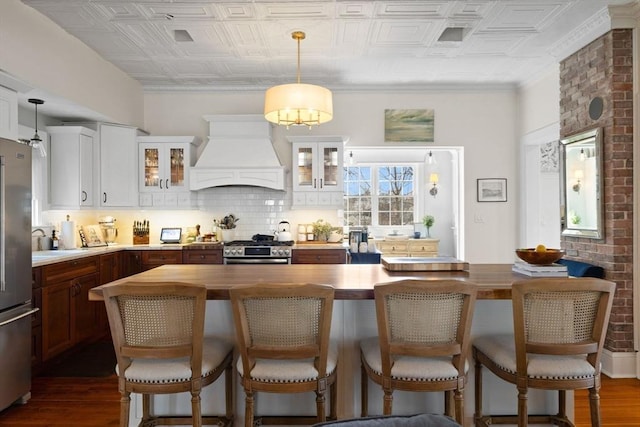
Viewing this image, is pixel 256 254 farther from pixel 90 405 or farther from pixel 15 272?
pixel 15 272

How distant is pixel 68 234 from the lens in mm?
4625

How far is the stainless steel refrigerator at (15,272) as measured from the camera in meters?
2.87

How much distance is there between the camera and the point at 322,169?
5.48 meters

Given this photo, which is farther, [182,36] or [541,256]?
[182,36]

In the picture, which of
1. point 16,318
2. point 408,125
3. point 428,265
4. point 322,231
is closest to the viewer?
point 428,265

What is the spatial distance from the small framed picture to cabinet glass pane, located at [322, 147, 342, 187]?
195 cm

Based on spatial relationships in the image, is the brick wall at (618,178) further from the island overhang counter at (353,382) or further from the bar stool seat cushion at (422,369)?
the bar stool seat cushion at (422,369)

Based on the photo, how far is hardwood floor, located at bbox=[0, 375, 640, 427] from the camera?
2812mm

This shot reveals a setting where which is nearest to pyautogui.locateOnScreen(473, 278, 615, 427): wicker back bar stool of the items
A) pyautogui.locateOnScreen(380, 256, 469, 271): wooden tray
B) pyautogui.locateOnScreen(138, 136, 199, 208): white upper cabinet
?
pyautogui.locateOnScreen(380, 256, 469, 271): wooden tray

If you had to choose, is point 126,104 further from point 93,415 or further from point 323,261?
point 93,415

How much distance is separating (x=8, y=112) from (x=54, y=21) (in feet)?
3.32

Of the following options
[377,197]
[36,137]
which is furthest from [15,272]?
[377,197]

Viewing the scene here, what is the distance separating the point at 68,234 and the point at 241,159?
2.08 metres

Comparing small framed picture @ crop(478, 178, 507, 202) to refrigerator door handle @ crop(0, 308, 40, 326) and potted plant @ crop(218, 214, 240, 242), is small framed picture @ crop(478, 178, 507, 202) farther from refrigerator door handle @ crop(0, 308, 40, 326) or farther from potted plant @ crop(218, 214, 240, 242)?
refrigerator door handle @ crop(0, 308, 40, 326)
